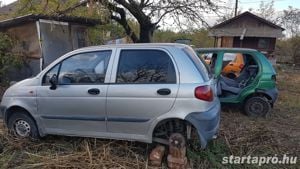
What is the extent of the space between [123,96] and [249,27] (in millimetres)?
25456

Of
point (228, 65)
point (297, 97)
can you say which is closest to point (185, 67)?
point (228, 65)

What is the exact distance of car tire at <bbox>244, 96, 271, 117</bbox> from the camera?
22.0 ft

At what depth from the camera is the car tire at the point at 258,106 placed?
22.0 ft

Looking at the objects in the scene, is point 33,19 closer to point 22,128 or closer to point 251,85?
point 22,128

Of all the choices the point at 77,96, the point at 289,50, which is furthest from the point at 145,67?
the point at 289,50

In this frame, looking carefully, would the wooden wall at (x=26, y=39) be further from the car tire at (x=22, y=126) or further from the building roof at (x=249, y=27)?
the building roof at (x=249, y=27)

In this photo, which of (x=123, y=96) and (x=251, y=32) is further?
(x=251, y=32)

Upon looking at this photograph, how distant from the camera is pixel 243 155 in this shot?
445cm

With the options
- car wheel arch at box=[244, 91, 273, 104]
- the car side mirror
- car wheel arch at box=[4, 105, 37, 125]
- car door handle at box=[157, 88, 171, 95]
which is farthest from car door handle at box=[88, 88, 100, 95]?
car wheel arch at box=[244, 91, 273, 104]

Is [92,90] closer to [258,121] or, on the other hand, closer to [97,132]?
[97,132]

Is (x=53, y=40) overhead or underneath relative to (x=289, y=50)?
overhead

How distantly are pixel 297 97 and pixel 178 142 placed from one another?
23.7ft

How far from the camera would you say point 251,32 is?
2650cm

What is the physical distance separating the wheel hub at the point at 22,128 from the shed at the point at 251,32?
2342 centimetres
